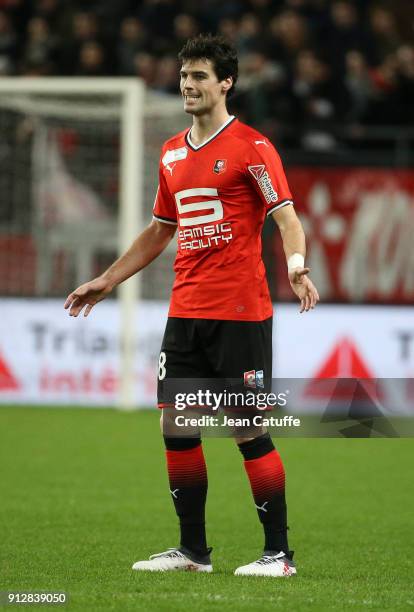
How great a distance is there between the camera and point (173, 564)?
521 centimetres

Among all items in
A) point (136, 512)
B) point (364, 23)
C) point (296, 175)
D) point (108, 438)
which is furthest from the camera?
point (364, 23)

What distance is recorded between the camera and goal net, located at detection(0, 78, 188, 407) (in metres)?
13.2

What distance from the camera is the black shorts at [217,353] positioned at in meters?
5.07

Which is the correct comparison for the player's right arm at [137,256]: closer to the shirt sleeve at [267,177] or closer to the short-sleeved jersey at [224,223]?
the short-sleeved jersey at [224,223]

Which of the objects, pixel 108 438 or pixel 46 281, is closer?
pixel 108 438

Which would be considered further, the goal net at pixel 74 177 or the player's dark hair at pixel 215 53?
the goal net at pixel 74 177

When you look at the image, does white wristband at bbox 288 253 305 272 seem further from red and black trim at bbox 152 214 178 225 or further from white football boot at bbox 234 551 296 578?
white football boot at bbox 234 551 296 578

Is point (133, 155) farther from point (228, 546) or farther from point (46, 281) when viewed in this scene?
point (228, 546)

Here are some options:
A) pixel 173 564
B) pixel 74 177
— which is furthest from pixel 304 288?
pixel 74 177

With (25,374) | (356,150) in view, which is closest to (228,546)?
(25,374)

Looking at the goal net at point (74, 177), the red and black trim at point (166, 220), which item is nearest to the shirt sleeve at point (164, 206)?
the red and black trim at point (166, 220)

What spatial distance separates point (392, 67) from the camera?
1588cm

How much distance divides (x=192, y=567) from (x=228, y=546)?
82 cm

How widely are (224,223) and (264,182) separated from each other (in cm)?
25
